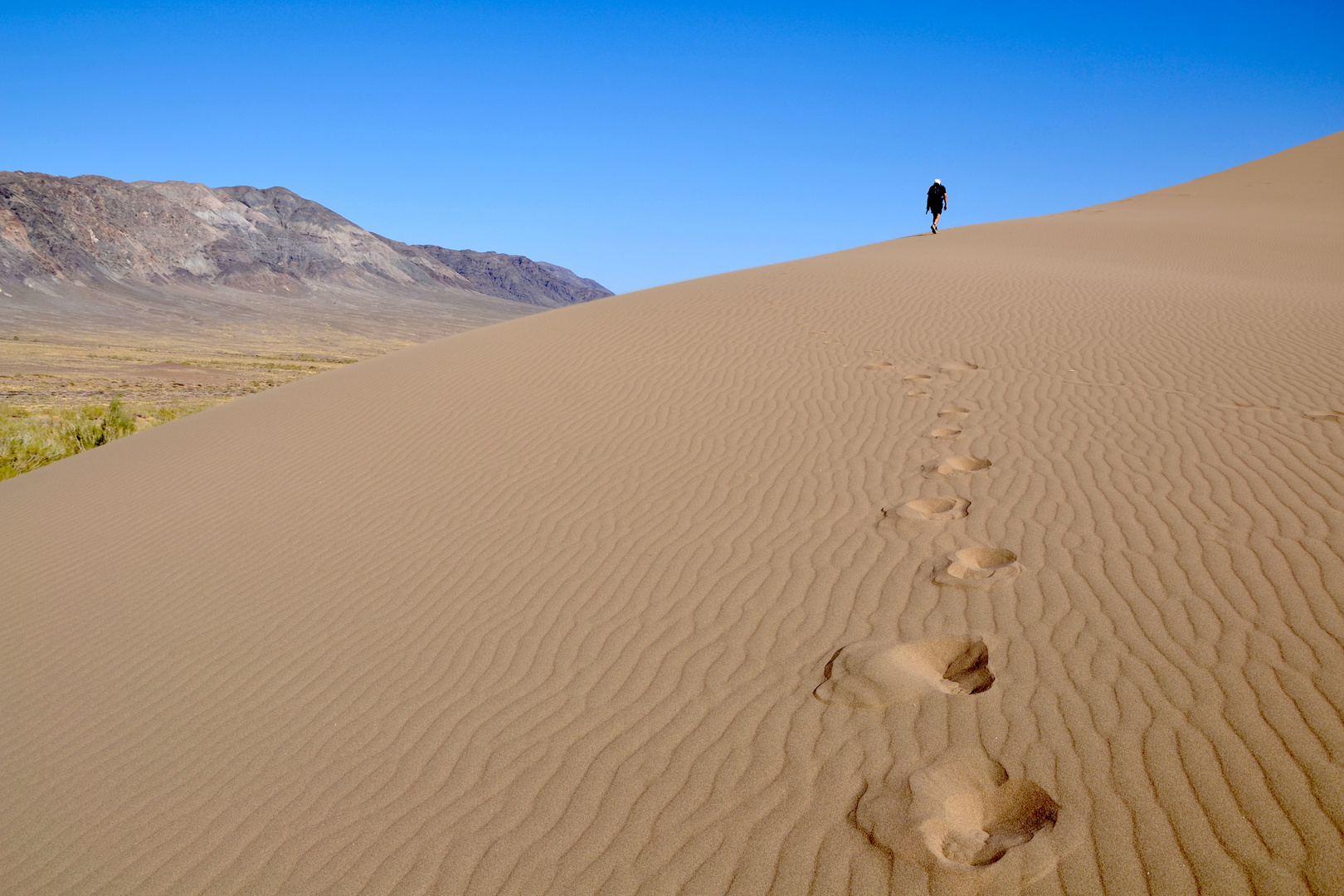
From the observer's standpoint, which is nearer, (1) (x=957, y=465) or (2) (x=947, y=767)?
(2) (x=947, y=767)

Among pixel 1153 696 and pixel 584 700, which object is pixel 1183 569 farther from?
pixel 584 700

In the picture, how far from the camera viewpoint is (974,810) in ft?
9.16

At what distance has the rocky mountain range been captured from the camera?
241 feet

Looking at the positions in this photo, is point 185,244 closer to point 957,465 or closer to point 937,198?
point 937,198

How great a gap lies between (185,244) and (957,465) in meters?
105

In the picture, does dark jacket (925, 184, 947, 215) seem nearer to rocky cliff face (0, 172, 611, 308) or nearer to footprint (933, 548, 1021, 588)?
footprint (933, 548, 1021, 588)

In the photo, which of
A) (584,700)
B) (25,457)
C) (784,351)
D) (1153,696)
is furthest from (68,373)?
(1153,696)

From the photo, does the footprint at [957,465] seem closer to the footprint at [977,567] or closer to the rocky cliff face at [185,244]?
the footprint at [977,567]

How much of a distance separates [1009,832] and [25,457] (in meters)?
12.4

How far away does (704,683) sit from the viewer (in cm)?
364

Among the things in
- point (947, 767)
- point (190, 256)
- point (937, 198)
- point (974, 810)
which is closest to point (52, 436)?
point (947, 767)

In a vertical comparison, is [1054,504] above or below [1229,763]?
above

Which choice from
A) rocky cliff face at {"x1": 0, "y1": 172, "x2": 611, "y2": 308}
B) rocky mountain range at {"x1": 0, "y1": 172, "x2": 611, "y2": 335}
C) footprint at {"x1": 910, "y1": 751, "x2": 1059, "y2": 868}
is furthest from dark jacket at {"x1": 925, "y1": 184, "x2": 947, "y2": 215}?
rocky cliff face at {"x1": 0, "y1": 172, "x2": 611, "y2": 308}

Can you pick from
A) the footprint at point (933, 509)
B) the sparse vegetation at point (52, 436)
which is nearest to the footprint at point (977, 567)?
the footprint at point (933, 509)
